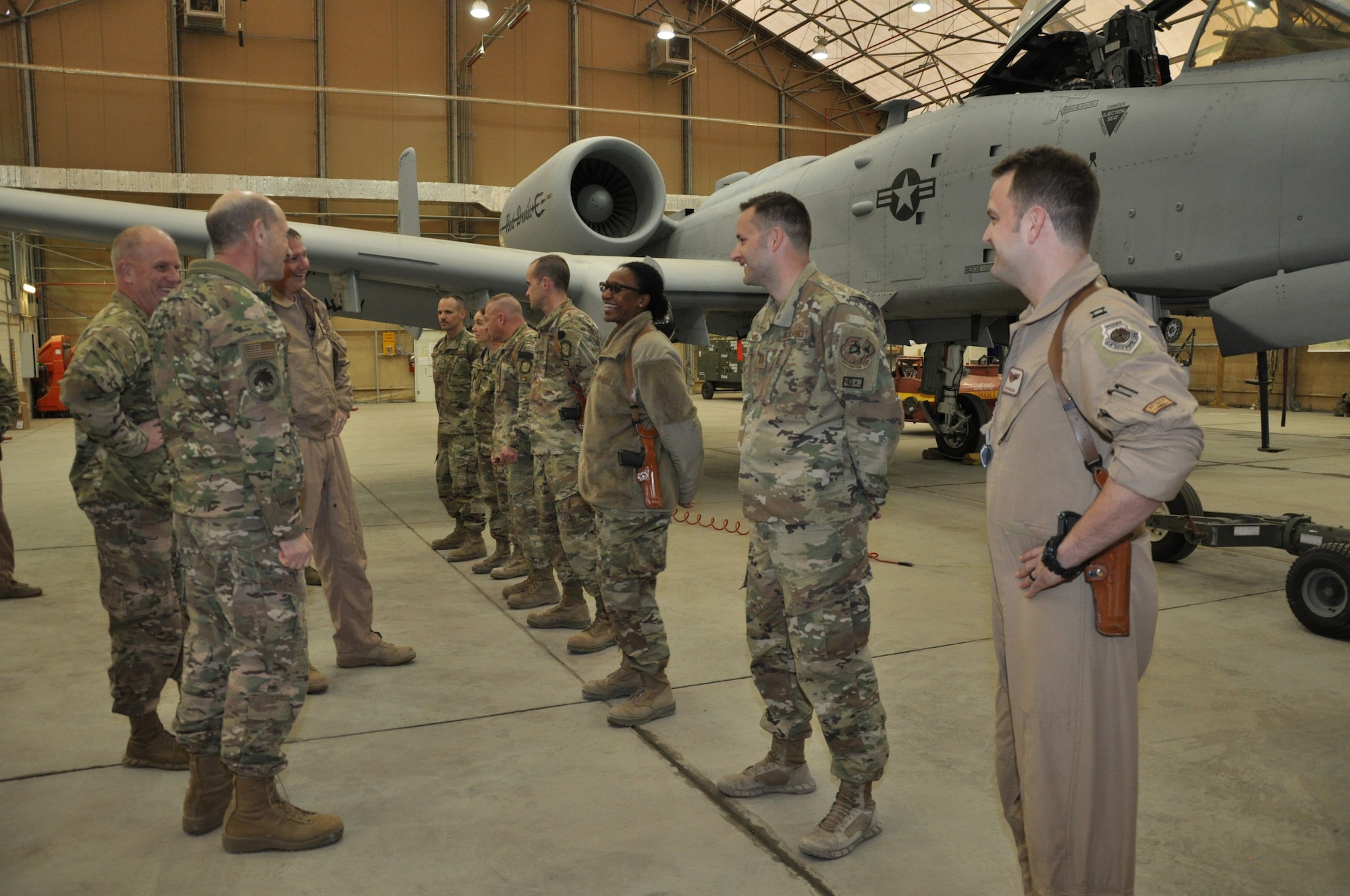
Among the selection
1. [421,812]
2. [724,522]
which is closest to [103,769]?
[421,812]

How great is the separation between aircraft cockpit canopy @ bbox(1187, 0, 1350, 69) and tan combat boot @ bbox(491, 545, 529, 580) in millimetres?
5139

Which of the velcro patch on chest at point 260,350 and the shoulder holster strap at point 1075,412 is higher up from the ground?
the velcro patch on chest at point 260,350

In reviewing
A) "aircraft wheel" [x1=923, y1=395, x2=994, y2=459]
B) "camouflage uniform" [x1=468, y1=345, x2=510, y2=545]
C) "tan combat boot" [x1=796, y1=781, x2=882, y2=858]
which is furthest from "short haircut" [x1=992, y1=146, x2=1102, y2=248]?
"aircraft wheel" [x1=923, y1=395, x2=994, y2=459]

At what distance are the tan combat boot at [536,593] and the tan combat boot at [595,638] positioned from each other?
2.27 feet

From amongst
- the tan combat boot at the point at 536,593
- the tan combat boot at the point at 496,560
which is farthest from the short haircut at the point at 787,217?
the tan combat boot at the point at 496,560

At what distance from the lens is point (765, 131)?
→ 27.5 meters

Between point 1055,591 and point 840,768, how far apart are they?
1029 mm

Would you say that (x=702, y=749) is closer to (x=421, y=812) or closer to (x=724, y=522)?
(x=421, y=812)

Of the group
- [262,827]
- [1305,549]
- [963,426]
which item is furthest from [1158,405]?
[963,426]

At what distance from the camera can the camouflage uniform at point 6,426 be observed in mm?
5316

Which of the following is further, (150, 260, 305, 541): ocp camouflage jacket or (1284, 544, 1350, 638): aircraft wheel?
(1284, 544, 1350, 638): aircraft wheel

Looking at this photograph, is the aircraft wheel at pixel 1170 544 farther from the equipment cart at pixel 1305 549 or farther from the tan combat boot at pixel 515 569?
the tan combat boot at pixel 515 569

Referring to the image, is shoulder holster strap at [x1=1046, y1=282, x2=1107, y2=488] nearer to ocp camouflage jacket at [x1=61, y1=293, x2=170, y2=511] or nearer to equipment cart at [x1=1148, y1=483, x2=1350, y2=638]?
ocp camouflage jacket at [x1=61, y1=293, x2=170, y2=511]

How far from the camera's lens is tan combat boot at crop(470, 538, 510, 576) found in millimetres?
5926
